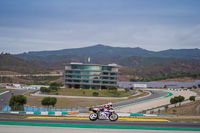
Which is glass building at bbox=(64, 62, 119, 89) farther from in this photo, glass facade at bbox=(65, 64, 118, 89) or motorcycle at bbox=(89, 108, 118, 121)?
motorcycle at bbox=(89, 108, 118, 121)

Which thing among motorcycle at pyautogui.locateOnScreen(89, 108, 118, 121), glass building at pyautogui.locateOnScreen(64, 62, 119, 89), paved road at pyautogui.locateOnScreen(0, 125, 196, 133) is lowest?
paved road at pyautogui.locateOnScreen(0, 125, 196, 133)

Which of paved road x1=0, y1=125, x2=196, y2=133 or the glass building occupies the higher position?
the glass building

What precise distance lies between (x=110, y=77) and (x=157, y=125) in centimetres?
10210

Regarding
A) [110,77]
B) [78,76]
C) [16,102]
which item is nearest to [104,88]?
[110,77]

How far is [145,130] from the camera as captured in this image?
25.5 metres

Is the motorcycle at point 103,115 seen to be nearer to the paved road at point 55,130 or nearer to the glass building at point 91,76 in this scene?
the paved road at point 55,130

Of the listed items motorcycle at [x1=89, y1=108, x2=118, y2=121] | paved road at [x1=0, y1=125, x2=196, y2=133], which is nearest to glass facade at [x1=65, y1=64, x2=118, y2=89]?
motorcycle at [x1=89, y1=108, x2=118, y2=121]

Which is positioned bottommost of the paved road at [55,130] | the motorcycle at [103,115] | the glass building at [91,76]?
the paved road at [55,130]

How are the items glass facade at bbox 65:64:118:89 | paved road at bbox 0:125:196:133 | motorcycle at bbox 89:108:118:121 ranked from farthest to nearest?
glass facade at bbox 65:64:118:89
motorcycle at bbox 89:108:118:121
paved road at bbox 0:125:196:133

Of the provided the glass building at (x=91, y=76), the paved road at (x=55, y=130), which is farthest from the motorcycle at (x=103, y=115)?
the glass building at (x=91, y=76)

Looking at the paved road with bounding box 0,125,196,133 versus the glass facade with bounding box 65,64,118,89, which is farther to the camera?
the glass facade with bounding box 65,64,118,89

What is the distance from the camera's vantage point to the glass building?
12781 centimetres

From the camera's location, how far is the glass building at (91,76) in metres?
128

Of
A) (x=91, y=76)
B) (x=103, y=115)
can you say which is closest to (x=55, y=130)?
(x=103, y=115)
